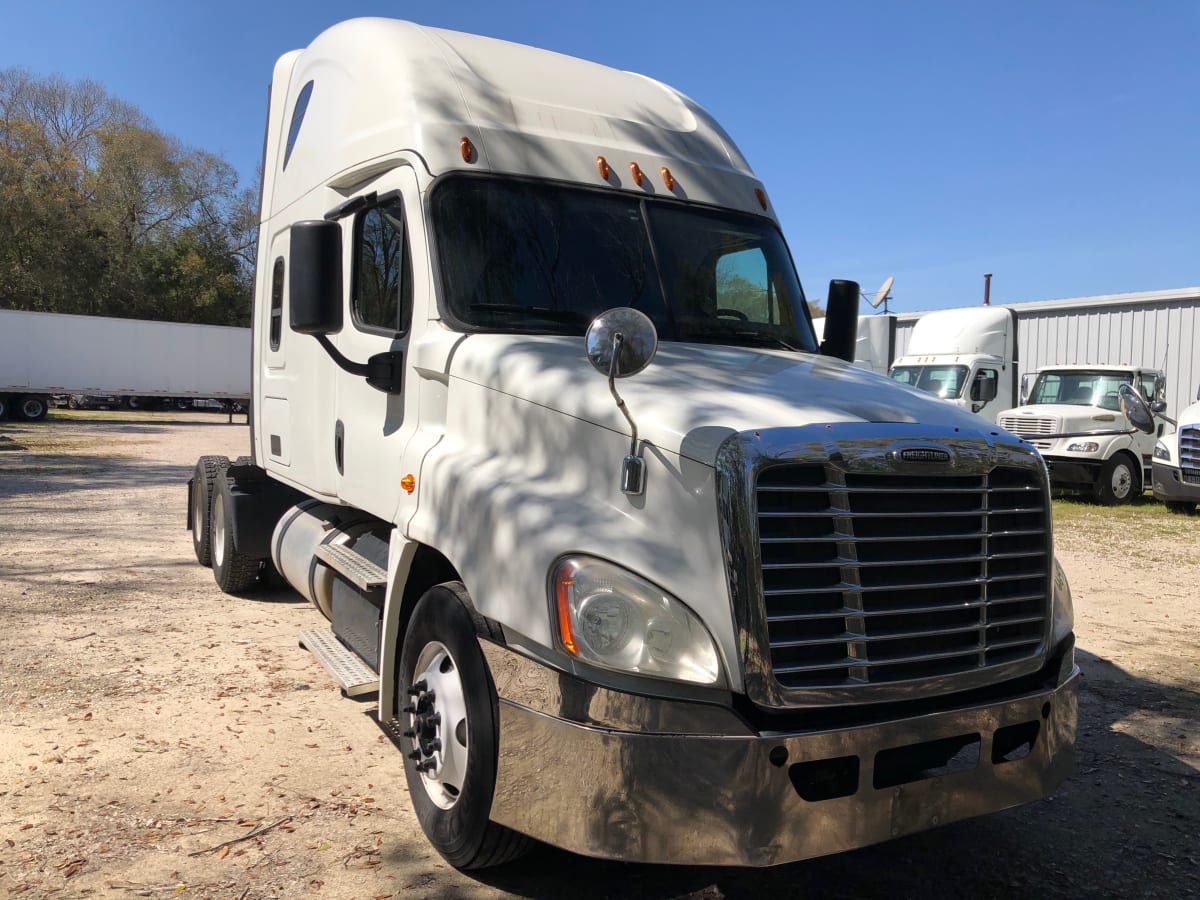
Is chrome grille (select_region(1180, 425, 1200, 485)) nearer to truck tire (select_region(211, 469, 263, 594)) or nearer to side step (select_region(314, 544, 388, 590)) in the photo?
truck tire (select_region(211, 469, 263, 594))

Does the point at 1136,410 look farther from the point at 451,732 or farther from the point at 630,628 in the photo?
the point at 630,628

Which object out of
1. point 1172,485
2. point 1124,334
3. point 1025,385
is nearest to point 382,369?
point 1172,485

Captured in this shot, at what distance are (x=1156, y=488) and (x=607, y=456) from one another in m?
14.5

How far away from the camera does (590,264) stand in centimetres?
432

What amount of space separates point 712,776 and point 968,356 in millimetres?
17480

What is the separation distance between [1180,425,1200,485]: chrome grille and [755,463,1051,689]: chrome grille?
1290 cm

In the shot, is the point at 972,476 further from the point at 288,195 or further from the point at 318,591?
the point at 288,195

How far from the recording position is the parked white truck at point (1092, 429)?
54.4ft

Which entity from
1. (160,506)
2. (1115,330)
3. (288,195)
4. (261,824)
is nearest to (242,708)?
(261,824)

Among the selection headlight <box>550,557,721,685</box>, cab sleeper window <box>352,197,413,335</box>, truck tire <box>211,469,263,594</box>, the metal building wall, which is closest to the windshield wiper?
cab sleeper window <box>352,197,413,335</box>

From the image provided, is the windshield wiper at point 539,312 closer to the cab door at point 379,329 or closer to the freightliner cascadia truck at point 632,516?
the freightliner cascadia truck at point 632,516

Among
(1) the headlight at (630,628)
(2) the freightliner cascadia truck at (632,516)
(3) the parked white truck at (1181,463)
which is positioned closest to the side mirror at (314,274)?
(2) the freightliner cascadia truck at (632,516)

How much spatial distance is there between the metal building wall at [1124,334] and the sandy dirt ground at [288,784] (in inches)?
544

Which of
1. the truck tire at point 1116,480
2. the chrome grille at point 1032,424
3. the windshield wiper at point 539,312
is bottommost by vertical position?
the truck tire at point 1116,480
